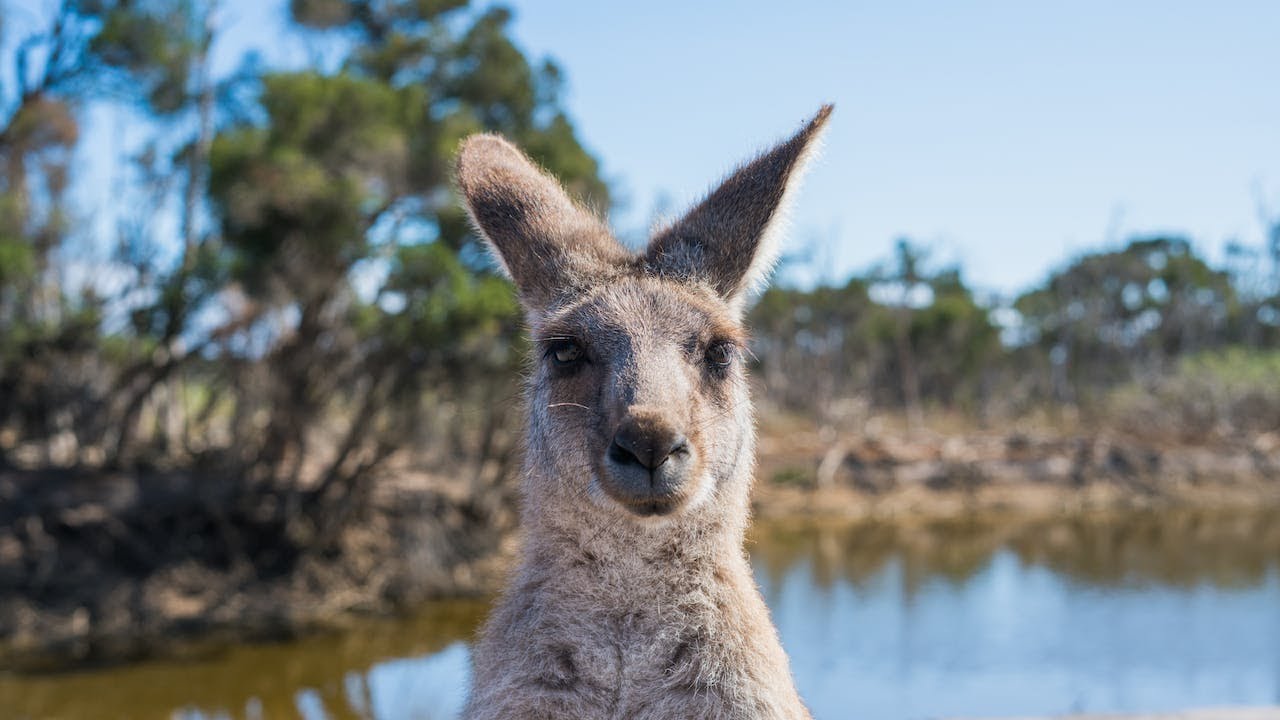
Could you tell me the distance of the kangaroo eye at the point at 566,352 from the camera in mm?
2699

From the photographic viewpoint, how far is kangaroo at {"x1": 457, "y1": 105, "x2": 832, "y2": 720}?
229 cm

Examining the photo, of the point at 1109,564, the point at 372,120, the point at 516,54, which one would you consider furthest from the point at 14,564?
the point at 1109,564

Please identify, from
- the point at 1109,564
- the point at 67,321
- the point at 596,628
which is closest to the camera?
the point at 596,628

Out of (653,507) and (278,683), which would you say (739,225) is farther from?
(278,683)

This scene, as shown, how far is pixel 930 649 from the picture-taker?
48.0 feet

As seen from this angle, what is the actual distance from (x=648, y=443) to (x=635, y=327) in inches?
18.7

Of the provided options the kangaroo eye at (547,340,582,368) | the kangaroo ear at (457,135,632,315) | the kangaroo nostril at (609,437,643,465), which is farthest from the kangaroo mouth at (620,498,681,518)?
the kangaroo ear at (457,135,632,315)

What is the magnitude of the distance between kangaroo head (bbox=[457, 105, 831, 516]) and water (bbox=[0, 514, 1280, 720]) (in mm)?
7444

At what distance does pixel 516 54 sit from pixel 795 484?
15.4 m

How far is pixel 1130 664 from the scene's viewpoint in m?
14.0

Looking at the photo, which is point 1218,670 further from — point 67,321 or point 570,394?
point 67,321

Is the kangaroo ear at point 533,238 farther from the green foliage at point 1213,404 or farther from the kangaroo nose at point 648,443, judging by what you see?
the green foliage at point 1213,404

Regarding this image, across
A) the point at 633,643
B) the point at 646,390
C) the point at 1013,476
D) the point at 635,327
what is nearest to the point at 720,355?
the point at 635,327

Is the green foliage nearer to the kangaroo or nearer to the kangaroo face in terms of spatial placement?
the kangaroo
